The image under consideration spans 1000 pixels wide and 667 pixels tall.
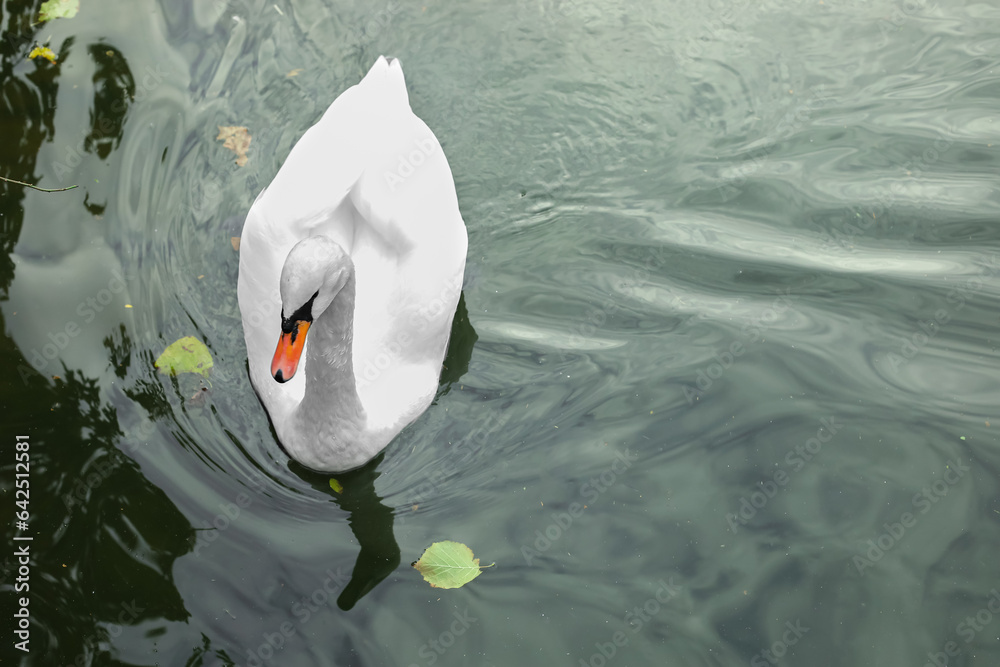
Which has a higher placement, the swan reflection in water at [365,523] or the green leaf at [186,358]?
the green leaf at [186,358]

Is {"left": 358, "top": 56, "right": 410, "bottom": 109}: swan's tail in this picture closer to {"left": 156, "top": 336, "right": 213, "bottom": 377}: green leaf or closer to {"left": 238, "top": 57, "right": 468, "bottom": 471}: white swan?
{"left": 238, "top": 57, "right": 468, "bottom": 471}: white swan

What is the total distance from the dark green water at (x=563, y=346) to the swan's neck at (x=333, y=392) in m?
0.30

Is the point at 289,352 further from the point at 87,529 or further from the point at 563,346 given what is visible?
the point at 563,346

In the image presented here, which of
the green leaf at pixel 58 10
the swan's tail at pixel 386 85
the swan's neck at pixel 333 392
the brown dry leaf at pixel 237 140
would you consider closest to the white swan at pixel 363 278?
the swan's neck at pixel 333 392

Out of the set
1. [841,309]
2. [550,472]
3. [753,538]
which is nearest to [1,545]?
[550,472]

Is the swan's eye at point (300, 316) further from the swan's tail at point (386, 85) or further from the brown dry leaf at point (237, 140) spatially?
the brown dry leaf at point (237, 140)

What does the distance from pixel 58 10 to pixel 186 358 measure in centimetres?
324

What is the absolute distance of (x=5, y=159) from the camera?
5.12 m

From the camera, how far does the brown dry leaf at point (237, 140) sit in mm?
5246

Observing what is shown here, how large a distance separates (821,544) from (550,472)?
1.31 metres

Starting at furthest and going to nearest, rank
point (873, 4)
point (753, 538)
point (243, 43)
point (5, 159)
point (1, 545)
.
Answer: point (873, 4)
point (243, 43)
point (5, 159)
point (753, 538)
point (1, 545)

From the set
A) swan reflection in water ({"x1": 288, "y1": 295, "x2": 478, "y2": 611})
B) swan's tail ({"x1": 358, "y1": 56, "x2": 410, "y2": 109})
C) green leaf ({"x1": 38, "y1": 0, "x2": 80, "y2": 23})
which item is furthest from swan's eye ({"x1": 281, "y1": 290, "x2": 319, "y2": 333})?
green leaf ({"x1": 38, "y1": 0, "x2": 80, "y2": 23})

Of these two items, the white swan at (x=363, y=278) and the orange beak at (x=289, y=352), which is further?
the white swan at (x=363, y=278)

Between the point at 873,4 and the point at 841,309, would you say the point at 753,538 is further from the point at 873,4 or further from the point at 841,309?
the point at 873,4
